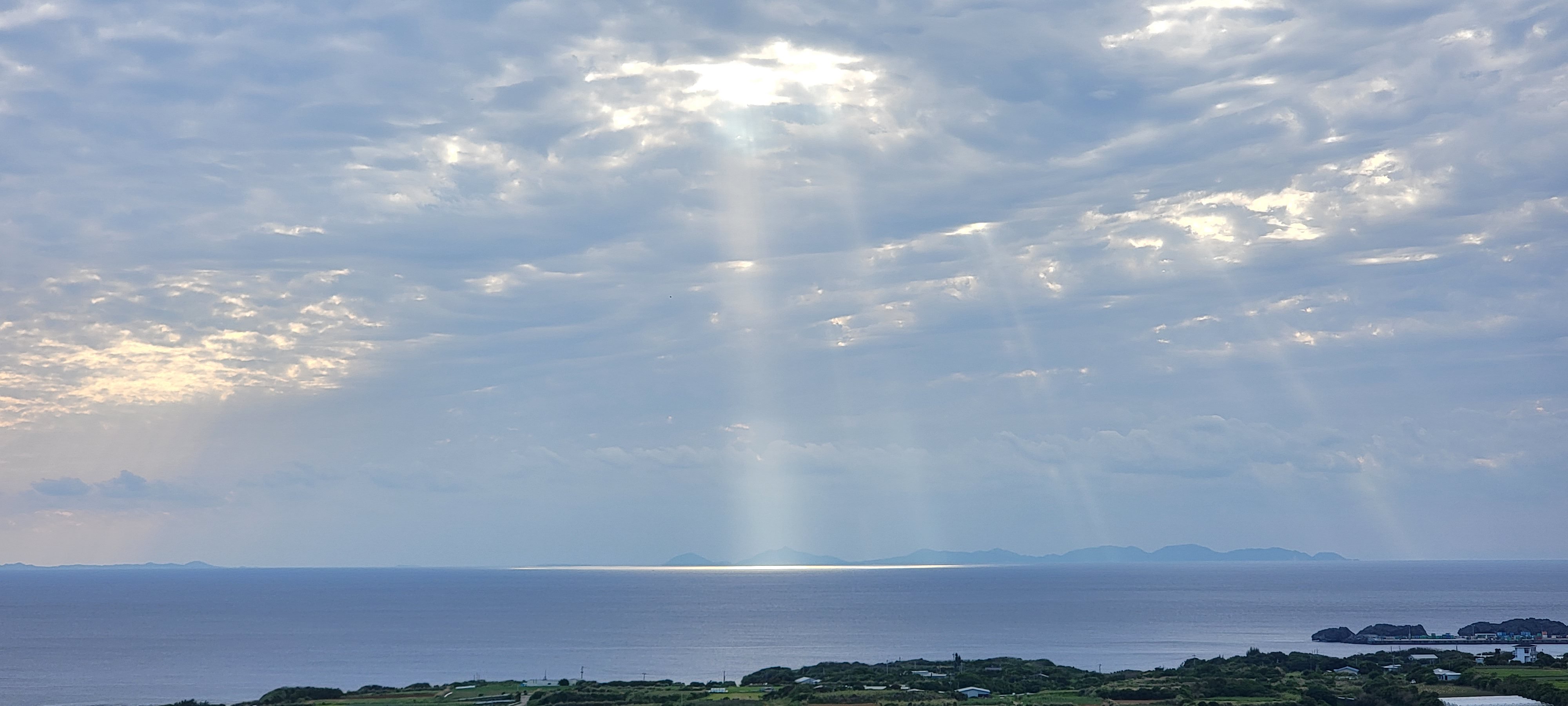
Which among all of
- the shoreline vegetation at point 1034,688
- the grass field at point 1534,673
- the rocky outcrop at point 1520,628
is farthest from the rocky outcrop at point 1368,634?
the grass field at point 1534,673

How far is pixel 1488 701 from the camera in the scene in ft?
211

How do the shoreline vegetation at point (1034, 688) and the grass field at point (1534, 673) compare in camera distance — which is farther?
the grass field at point (1534, 673)

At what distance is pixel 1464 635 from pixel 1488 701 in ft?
277

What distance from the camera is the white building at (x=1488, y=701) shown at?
6325cm

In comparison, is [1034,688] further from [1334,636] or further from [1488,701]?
[1334,636]

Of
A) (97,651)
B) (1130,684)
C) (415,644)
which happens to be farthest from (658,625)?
(1130,684)

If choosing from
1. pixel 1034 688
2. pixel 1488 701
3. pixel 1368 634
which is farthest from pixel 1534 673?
pixel 1368 634

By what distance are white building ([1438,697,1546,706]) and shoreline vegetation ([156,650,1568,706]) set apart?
66cm

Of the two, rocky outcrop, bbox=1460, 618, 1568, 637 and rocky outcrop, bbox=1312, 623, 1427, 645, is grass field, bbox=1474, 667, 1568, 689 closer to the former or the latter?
rocky outcrop, bbox=1312, 623, 1427, 645

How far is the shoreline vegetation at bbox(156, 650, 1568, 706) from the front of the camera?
67.2m

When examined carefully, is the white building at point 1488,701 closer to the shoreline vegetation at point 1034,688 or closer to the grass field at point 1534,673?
the shoreline vegetation at point 1034,688

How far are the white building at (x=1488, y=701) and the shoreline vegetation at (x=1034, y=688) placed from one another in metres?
0.66

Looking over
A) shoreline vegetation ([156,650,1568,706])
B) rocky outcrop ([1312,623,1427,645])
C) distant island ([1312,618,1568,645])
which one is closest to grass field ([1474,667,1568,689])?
shoreline vegetation ([156,650,1568,706])

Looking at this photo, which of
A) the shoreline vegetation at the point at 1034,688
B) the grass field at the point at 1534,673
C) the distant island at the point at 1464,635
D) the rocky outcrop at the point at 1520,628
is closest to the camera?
the shoreline vegetation at the point at 1034,688
